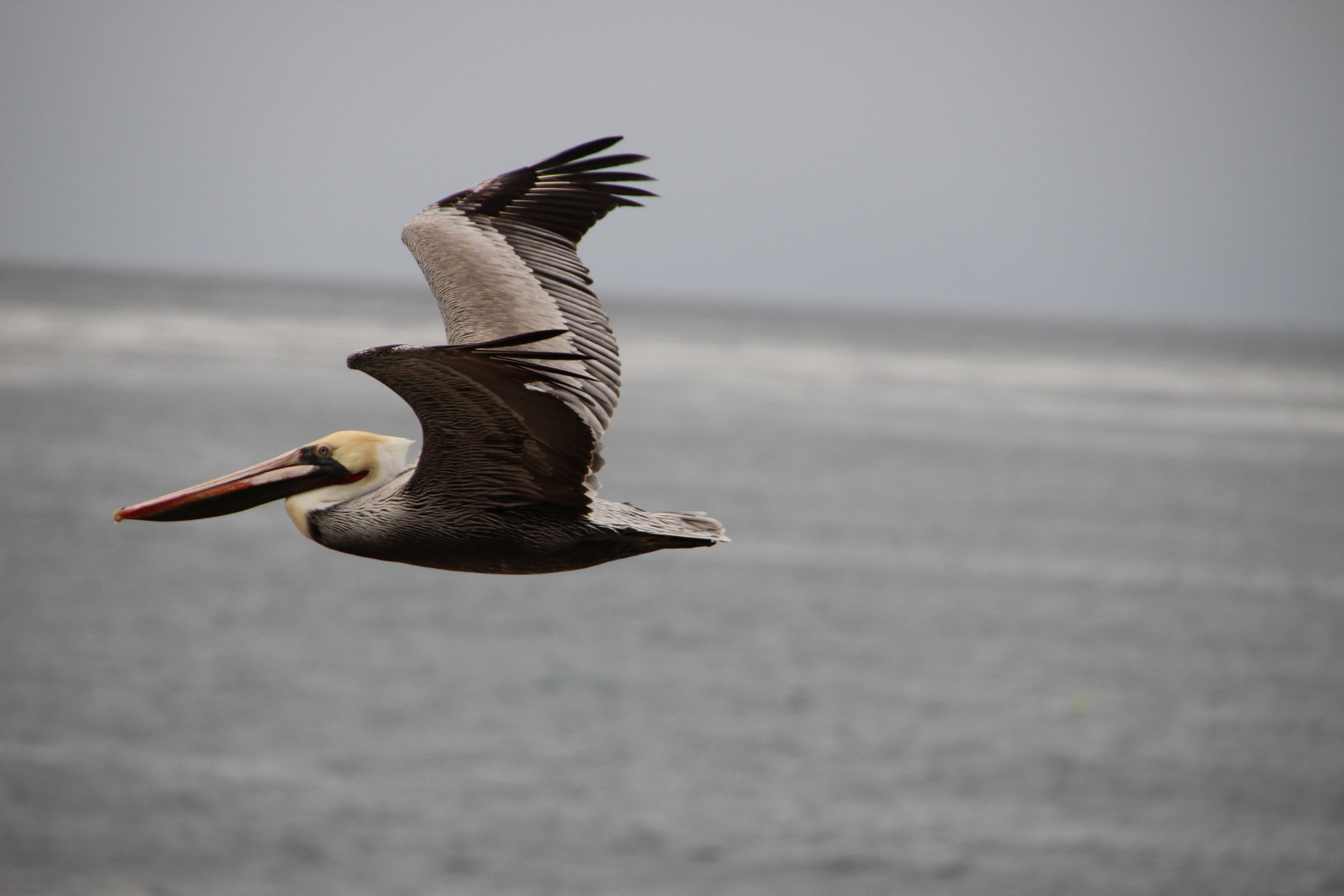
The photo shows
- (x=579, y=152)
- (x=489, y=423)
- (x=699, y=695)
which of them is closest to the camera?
(x=489, y=423)

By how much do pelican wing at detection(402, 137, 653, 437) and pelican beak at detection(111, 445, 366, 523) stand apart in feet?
2.13

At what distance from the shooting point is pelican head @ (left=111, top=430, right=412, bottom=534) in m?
3.16

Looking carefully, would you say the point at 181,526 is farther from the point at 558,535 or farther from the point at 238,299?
the point at 238,299

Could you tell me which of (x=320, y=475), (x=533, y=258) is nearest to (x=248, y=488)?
(x=320, y=475)

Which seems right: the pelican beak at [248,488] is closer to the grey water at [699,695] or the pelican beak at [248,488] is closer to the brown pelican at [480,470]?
the brown pelican at [480,470]

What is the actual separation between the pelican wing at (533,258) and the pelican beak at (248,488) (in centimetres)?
65

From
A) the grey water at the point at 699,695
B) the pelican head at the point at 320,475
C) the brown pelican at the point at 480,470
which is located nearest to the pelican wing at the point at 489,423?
the brown pelican at the point at 480,470

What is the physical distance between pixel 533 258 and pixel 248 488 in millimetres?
1583

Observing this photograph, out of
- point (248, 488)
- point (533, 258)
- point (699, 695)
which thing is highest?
point (533, 258)

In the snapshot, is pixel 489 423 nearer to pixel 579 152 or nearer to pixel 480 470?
pixel 480 470

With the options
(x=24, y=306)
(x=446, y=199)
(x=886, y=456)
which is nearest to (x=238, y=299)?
(x=24, y=306)

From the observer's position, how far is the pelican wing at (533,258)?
156 inches

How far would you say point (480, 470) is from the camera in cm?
324

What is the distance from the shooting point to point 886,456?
56656 mm
